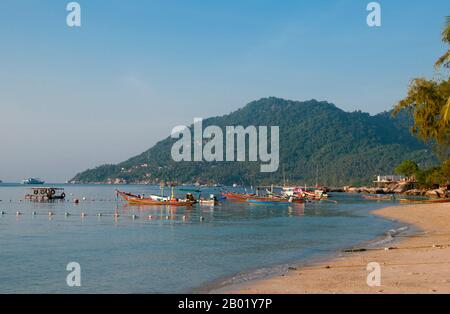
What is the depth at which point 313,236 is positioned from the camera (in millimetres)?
41219

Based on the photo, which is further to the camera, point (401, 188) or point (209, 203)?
point (401, 188)

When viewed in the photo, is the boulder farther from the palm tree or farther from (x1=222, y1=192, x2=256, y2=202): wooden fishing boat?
the palm tree

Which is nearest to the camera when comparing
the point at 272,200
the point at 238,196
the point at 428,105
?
the point at 428,105

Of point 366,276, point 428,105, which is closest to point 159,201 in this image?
point 428,105

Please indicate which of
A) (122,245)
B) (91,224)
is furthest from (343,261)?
(91,224)

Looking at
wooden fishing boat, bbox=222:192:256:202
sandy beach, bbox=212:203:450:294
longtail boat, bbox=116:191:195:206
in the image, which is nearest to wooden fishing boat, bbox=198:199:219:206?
longtail boat, bbox=116:191:195:206

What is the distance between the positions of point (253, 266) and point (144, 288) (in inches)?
290

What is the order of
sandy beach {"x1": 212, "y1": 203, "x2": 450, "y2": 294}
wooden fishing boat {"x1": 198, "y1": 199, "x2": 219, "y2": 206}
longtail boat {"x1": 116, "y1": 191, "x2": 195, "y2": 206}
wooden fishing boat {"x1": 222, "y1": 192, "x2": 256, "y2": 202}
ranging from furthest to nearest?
1. wooden fishing boat {"x1": 222, "y1": 192, "x2": 256, "y2": 202}
2. wooden fishing boat {"x1": 198, "y1": 199, "x2": 219, "y2": 206}
3. longtail boat {"x1": 116, "y1": 191, "x2": 195, "y2": 206}
4. sandy beach {"x1": 212, "y1": 203, "x2": 450, "y2": 294}

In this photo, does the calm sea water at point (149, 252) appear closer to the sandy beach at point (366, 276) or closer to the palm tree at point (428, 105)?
the sandy beach at point (366, 276)

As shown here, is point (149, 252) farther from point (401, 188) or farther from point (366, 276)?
point (401, 188)

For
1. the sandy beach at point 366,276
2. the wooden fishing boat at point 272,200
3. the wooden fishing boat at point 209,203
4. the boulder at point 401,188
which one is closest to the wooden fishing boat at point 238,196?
the wooden fishing boat at point 272,200

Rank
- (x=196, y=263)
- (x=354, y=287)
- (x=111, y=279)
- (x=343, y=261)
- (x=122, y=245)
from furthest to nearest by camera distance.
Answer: (x=122, y=245)
(x=196, y=263)
(x=343, y=261)
(x=111, y=279)
(x=354, y=287)

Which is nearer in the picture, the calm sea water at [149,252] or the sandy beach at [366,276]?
the sandy beach at [366,276]

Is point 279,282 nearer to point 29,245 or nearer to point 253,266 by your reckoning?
point 253,266
